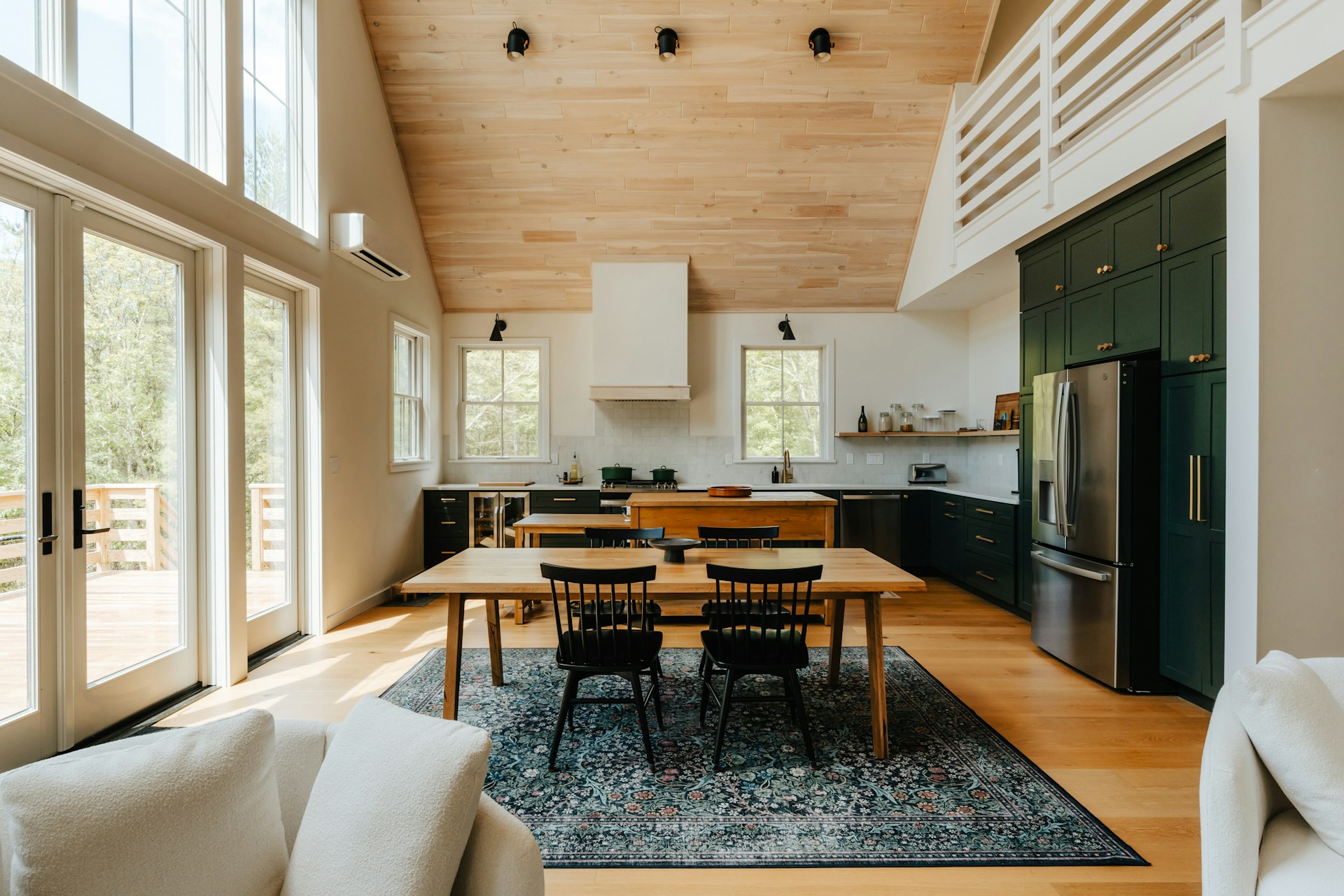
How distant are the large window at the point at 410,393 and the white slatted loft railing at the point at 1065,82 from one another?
15.8 ft

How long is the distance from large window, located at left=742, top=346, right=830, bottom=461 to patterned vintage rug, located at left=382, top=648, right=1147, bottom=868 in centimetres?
385

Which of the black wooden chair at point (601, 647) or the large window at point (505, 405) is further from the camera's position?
the large window at point (505, 405)

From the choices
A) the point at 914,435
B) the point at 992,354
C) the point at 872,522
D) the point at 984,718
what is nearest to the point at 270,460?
the point at 984,718

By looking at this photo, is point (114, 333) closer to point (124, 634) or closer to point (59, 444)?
point (59, 444)

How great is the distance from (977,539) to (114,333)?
570cm

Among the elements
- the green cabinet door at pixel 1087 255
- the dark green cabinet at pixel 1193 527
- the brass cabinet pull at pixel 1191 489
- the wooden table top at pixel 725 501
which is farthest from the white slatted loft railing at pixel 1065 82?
the wooden table top at pixel 725 501

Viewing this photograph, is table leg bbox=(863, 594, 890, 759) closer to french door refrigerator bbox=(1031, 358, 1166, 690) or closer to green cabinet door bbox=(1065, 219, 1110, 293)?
french door refrigerator bbox=(1031, 358, 1166, 690)

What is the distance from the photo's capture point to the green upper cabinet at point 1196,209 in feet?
9.73

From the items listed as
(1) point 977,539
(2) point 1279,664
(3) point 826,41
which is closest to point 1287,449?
(2) point 1279,664

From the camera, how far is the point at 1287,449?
2.76 meters

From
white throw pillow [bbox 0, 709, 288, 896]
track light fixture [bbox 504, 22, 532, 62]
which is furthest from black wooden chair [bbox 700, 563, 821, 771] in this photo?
track light fixture [bbox 504, 22, 532, 62]

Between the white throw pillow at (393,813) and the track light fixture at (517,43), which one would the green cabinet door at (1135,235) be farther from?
the track light fixture at (517,43)

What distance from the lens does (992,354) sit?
6484 millimetres

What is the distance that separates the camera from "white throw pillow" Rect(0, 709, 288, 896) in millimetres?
956
